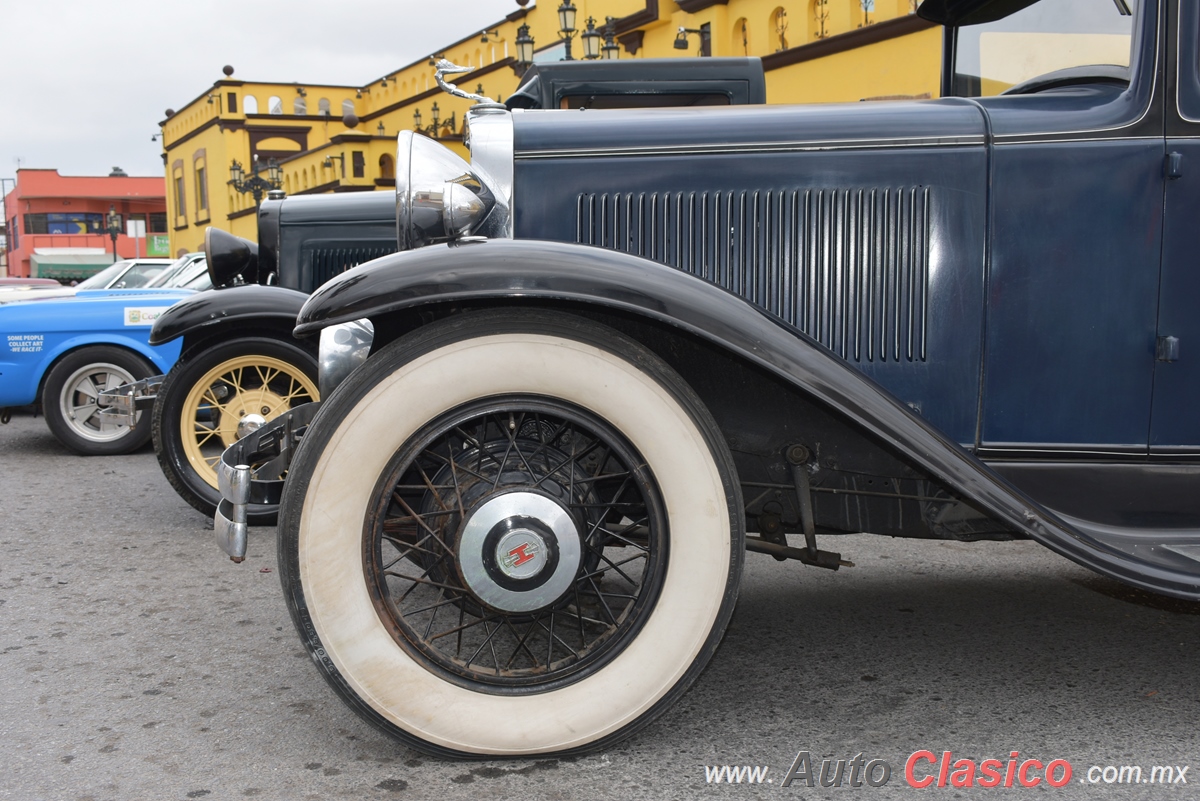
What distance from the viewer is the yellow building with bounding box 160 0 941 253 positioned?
10.9m

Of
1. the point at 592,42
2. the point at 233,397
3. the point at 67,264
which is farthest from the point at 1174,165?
the point at 67,264

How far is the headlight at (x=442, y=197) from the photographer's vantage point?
92.3 inches

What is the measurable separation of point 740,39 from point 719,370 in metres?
12.1

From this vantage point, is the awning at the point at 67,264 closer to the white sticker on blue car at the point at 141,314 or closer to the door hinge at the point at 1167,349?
the white sticker on blue car at the point at 141,314

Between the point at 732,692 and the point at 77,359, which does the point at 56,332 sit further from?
the point at 732,692

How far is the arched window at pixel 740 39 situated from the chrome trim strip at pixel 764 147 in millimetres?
11628

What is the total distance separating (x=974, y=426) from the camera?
8.20 feet

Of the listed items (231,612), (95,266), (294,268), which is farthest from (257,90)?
→ (231,612)

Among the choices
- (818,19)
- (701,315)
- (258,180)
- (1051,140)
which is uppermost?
(818,19)

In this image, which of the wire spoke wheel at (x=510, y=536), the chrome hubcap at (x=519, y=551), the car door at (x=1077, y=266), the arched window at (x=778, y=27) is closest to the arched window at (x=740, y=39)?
the arched window at (x=778, y=27)

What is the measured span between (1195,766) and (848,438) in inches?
37.6

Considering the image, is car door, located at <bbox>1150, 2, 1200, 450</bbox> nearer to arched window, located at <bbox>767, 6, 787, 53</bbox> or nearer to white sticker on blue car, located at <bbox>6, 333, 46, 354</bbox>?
white sticker on blue car, located at <bbox>6, 333, 46, 354</bbox>

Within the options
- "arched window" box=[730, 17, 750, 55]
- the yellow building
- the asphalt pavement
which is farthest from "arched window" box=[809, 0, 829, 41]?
the asphalt pavement

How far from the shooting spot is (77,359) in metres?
6.52
